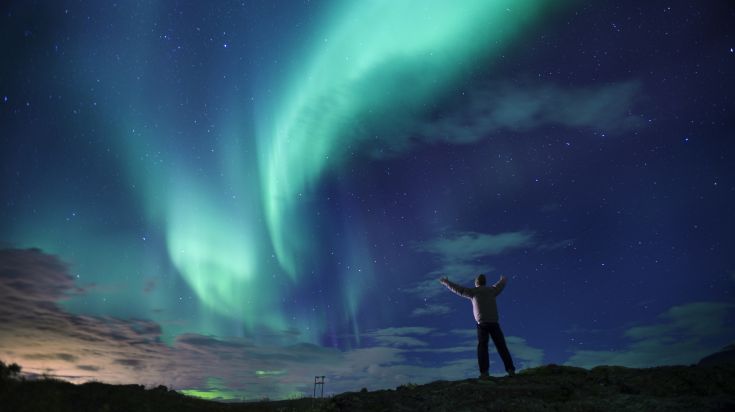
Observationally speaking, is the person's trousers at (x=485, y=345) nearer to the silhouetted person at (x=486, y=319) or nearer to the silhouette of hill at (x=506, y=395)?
the silhouetted person at (x=486, y=319)

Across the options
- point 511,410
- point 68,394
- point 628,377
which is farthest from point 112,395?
point 628,377

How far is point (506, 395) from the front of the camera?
8.95 m

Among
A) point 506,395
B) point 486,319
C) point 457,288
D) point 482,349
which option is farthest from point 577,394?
point 457,288

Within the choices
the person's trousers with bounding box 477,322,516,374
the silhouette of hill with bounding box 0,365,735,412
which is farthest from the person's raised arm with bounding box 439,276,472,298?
the silhouette of hill with bounding box 0,365,735,412

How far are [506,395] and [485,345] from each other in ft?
12.6

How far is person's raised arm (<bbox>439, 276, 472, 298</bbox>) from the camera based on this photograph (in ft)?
44.3

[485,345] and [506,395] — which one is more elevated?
[485,345]

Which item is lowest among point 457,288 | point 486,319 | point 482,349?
point 482,349

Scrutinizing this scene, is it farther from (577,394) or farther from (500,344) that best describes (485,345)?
(577,394)

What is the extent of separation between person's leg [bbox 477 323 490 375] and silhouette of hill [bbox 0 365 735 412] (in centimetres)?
159

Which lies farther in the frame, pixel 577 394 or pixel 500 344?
pixel 500 344

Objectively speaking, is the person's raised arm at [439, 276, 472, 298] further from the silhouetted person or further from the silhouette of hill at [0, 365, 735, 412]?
the silhouette of hill at [0, 365, 735, 412]

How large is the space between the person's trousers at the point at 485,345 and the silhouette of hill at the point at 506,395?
1.61 metres

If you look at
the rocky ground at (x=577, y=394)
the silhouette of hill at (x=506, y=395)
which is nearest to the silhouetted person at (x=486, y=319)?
the silhouette of hill at (x=506, y=395)
